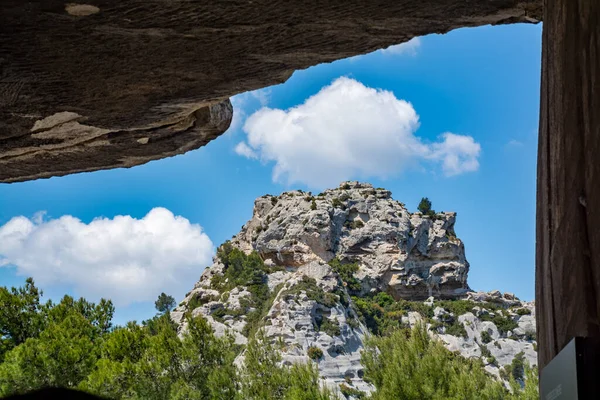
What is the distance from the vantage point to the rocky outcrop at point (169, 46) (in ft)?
8.02

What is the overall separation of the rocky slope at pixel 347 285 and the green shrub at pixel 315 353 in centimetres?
9

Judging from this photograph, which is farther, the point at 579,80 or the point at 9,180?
the point at 9,180

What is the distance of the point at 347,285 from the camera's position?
2005 inches

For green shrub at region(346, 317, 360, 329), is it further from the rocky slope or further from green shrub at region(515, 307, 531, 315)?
green shrub at region(515, 307, 531, 315)

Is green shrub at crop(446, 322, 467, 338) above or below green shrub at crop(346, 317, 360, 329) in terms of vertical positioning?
above

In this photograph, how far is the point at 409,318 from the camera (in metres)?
47.3

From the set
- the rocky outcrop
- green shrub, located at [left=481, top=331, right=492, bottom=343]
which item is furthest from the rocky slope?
the rocky outcrop

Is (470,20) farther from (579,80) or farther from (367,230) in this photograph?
(367,230)

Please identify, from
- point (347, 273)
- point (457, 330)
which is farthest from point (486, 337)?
point (347, 273)

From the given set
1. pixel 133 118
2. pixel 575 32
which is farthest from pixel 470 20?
pixel 133 118

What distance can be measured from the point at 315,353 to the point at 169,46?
33.5 m

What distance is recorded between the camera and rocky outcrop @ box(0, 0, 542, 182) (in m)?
2.44

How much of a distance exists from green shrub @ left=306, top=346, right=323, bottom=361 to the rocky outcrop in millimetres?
31860

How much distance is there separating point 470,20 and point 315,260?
46830 mm
